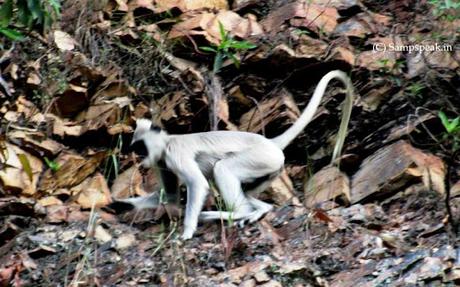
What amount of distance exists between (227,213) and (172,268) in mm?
720

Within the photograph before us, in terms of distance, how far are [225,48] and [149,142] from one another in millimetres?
1313

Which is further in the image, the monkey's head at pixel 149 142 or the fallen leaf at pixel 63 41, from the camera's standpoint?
the fallen leaf at pixel 63 41

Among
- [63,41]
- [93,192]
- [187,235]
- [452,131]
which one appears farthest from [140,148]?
[452,131]

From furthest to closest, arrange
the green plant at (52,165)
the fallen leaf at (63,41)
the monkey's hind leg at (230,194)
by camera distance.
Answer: the fallen leaf at (63,41) → the green plant at (52,165) → the monkey's hind leg at (230,194)

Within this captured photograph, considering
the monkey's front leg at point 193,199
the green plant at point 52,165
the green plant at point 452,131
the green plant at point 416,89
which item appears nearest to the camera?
the green plant at point 452,131

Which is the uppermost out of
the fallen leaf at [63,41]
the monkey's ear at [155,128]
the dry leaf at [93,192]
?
the fallen leaf at [63,41]

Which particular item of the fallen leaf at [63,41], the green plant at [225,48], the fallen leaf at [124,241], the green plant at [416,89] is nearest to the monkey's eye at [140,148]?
the fallen leaf at [124,241]

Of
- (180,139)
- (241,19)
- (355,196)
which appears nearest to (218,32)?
(241,19)

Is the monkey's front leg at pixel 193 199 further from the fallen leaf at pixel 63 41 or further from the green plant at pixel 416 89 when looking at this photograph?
the fallen leaf at pixel 63 41

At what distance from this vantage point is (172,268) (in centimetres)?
505

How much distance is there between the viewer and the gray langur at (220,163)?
5.70 metres

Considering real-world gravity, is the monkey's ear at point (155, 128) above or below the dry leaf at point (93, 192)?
above

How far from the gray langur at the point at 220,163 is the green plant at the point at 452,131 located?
2.25 feet

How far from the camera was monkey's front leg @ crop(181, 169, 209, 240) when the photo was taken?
219 inches
